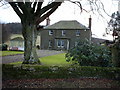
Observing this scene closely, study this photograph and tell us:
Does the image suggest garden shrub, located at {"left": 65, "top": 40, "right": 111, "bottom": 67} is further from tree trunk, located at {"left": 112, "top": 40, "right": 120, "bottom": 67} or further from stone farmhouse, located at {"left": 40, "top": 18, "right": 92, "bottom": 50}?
stone farmhouse, located at {"left": 40, "top": 18, "right": 92, "bottom": 50}

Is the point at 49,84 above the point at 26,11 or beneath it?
beneath

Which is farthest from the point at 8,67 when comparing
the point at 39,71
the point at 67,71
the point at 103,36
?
the point at 103,36

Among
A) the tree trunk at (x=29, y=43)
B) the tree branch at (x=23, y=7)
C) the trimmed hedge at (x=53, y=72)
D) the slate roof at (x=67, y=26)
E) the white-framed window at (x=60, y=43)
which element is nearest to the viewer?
the trimmed hedge at (x=53, y=72)

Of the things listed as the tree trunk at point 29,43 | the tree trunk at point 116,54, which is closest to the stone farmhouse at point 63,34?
the tree trunk at point 29,43

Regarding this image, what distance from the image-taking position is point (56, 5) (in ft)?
30.2

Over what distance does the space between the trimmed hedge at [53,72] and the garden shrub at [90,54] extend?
Answer: 1376 millimetres

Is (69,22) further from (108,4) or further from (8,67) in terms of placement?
(8,67)

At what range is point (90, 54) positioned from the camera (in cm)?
839

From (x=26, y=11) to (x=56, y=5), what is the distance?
5.99 feet

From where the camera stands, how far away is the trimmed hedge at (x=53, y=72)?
619 centimetres

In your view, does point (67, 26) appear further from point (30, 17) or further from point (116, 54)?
point (116, 54)

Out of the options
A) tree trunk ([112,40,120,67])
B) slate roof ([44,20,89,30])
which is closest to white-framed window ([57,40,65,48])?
slate roof ([44,20,89,30])

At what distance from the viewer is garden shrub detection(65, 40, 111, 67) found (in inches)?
320

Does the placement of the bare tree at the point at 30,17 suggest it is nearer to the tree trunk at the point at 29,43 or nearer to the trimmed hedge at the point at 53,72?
the tree trunk at the point at 29,43
